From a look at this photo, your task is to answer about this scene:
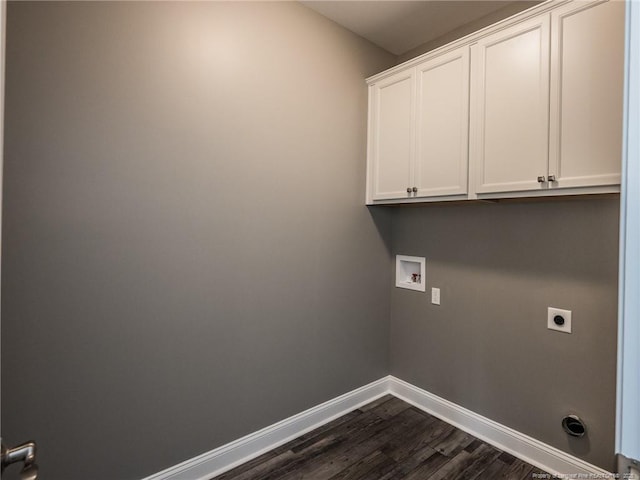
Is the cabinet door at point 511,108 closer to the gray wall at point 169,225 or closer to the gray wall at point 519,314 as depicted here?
the gray wall at point 519,314

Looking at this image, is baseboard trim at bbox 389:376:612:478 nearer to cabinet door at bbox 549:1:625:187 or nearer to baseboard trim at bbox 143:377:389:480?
baseboard trim at bbox 143:377:389:480

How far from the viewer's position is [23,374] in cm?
129

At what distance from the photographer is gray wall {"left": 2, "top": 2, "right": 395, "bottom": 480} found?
131 centimetres

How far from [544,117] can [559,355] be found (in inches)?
51.4

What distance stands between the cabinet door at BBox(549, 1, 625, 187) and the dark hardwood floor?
64.3 inches

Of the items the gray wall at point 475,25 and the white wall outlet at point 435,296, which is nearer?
the gray wall at point 475,25

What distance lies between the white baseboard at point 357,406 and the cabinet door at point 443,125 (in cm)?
153

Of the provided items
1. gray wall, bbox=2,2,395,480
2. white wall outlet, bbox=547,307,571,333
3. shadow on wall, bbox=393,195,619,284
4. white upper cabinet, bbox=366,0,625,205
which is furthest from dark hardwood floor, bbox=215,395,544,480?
white upper cabinet, bbox=366,0,625,205

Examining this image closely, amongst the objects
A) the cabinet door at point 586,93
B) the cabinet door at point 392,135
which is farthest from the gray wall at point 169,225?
the cabinet door at point 586,93

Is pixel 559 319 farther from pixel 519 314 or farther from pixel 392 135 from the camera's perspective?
pixel 392 135

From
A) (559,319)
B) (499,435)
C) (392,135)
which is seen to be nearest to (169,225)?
(392,135)

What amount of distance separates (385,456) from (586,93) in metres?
2.20

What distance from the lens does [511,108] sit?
5.68 feet

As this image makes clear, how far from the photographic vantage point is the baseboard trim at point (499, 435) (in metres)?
1.76
